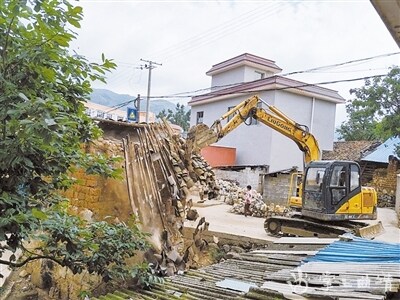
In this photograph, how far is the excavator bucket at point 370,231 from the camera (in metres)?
8.39

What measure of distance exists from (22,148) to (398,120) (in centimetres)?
1720

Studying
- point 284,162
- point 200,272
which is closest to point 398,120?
point 284,162

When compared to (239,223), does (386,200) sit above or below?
above

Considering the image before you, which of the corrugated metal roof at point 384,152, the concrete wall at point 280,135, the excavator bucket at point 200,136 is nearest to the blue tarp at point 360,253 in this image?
the excavator bucket at point 200,136

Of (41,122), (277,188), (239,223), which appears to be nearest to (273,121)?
(239,223)

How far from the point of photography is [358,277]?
321 cm

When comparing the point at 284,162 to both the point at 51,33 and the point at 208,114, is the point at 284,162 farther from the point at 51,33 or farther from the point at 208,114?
the point at 51,33

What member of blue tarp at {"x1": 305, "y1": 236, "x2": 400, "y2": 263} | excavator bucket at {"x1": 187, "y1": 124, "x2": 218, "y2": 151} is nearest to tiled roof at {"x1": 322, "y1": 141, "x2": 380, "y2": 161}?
excavator bucket at {"x1": 187, "y1": 124, "x2": 218, "y2": 151}

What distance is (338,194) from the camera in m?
8.56

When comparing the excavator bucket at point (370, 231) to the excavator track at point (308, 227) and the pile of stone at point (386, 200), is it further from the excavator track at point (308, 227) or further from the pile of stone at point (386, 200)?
the pile of stone at point (386, 200)

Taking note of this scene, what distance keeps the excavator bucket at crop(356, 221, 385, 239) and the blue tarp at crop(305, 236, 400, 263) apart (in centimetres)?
406

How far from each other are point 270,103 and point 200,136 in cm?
1015

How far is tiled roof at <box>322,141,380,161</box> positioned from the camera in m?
20.2

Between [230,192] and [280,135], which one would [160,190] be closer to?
[230,192]
